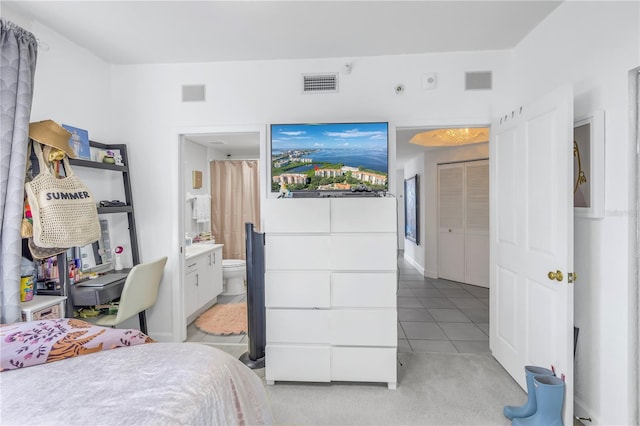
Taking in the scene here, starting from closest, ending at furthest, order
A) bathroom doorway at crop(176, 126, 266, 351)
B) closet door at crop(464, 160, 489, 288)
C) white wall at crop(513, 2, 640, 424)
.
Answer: white wall at crop(513, 2, 640, 424) < bathroom doorway at crop(176, 126, 266, 351) < closet door at crop(464, 160, 489, 288)

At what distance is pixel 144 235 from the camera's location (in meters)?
2.91

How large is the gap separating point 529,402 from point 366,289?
3.68 ft

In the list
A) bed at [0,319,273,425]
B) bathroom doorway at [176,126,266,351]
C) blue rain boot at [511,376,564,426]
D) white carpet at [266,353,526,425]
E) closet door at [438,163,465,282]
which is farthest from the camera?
closet door at [438,163,465,282]

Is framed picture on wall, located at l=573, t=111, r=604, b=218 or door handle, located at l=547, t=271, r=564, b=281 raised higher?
framed picture on wall, located at l=573, t=111, r=604, b=218

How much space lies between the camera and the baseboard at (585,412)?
5.78 ft

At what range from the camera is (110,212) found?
8.24 ft

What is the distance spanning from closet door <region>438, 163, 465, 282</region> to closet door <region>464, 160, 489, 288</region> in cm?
10

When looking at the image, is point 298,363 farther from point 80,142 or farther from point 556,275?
Result: point 80,142

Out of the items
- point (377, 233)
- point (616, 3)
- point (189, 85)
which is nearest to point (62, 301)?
point (189, 85)

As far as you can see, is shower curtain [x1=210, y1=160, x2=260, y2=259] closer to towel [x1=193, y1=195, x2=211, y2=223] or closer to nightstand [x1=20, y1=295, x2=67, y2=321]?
towel [x1=193, y1=195, x2=211, y2=223]

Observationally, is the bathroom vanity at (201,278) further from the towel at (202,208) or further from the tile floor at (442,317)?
the tile floor at (442,317)

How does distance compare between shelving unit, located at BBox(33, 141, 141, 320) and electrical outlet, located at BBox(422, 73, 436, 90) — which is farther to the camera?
electrical outlet, located at BBox(422, 73, 436, 90)

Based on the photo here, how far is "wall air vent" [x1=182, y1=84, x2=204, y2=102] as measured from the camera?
9.24ft

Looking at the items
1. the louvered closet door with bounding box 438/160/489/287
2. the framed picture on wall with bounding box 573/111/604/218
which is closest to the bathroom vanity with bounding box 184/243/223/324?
the framed picture on wall with bounding box 573/111/604/218
